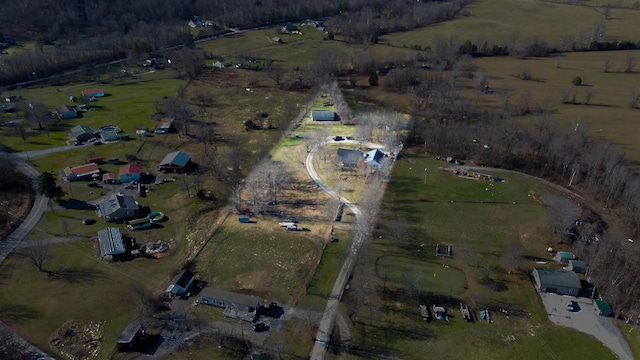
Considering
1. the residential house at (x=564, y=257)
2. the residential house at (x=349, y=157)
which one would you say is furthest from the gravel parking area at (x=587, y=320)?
the residential house at (x=349, y=157)

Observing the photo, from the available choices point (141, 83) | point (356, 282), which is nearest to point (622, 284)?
point (356, 282)

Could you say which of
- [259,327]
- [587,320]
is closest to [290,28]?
[259,327]

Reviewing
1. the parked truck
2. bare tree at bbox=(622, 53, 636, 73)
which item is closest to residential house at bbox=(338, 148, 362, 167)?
the parked truck

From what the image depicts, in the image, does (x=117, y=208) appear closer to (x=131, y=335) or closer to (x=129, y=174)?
(x=129, y=174)

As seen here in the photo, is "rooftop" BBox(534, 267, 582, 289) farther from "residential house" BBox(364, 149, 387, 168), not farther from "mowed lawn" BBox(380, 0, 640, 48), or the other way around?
"mowed lawn" BBox(380, 0, 640, 48)

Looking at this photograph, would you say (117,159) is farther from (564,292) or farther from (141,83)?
(564,292)

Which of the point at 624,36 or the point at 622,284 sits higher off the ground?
the point at 624,36
